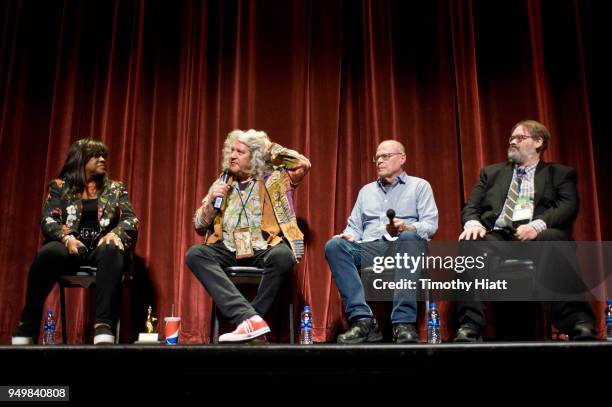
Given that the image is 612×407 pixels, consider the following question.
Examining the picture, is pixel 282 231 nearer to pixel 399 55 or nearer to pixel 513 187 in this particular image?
pixel 513 187

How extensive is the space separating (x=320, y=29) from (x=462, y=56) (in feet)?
2.90

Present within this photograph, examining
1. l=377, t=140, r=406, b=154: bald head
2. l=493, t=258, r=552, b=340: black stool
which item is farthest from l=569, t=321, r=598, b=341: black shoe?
l=377, t=140, r=406, b=154: bald head

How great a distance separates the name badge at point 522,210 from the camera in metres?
3.03

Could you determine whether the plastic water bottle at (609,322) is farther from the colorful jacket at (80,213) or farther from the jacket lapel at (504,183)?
the colorful jacket at (80,213)

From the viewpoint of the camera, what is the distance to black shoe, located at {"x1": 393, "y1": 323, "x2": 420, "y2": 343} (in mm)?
2631

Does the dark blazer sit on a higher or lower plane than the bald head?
lower

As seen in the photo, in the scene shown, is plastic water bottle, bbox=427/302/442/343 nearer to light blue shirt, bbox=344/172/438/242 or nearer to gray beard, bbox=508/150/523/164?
light blue shirt, bbox=344/172/438/242

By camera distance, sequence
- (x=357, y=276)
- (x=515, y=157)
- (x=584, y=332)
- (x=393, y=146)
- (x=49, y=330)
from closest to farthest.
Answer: (x=584, y=332) → (x=357, y=276) → (x=515, y=157) → (x=393, y=146) → (x=49, y=330)

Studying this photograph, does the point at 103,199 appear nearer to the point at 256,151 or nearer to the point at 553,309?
the point at 256,151

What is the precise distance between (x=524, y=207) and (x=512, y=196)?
0.08 meters

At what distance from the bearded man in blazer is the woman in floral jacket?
5.20 feet

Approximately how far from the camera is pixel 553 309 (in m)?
2.69

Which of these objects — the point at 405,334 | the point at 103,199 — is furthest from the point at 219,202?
the point at 405,334

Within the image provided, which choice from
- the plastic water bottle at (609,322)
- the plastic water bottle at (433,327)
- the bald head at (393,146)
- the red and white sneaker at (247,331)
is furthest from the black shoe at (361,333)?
the plastic water bottle at (609,322)
